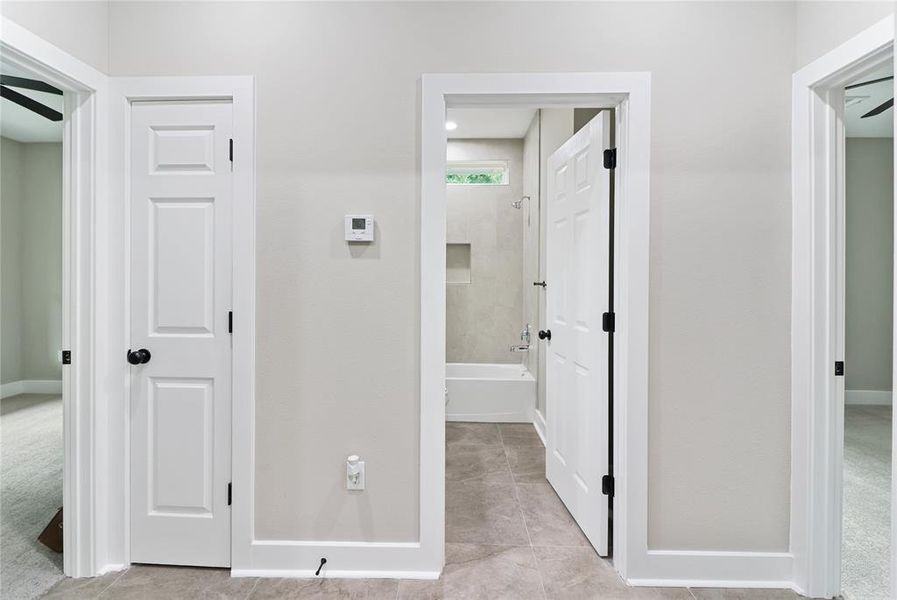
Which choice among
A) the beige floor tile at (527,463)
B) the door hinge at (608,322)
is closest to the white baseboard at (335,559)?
the beige floor tile at (527,463)

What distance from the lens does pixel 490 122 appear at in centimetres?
420

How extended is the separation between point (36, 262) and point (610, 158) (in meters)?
6.02

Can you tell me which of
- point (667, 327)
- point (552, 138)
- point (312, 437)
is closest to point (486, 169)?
point (552, 138)

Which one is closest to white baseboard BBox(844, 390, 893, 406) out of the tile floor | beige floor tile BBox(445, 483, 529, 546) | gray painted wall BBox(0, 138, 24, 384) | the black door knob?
the tile floor

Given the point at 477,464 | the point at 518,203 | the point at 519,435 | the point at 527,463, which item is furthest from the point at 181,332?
the point at 518,203

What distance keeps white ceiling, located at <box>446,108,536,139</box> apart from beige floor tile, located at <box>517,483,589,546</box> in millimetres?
3017

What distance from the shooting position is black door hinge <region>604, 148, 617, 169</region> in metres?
1.95

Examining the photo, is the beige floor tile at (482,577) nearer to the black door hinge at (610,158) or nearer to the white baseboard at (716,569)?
the white baseboard at (716,569)

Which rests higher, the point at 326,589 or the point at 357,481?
the point at 357,481

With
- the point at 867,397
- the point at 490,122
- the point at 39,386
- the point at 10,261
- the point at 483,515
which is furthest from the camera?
the point at 39,386

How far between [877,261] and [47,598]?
6956mm

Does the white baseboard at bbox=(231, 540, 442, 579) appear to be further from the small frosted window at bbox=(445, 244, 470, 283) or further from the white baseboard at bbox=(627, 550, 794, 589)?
the small frosted window at bbox=(445, 244, 470, 283)

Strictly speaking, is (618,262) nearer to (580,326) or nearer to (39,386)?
(580,326)

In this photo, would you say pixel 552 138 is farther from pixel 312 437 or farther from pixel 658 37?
pixel 312 437
